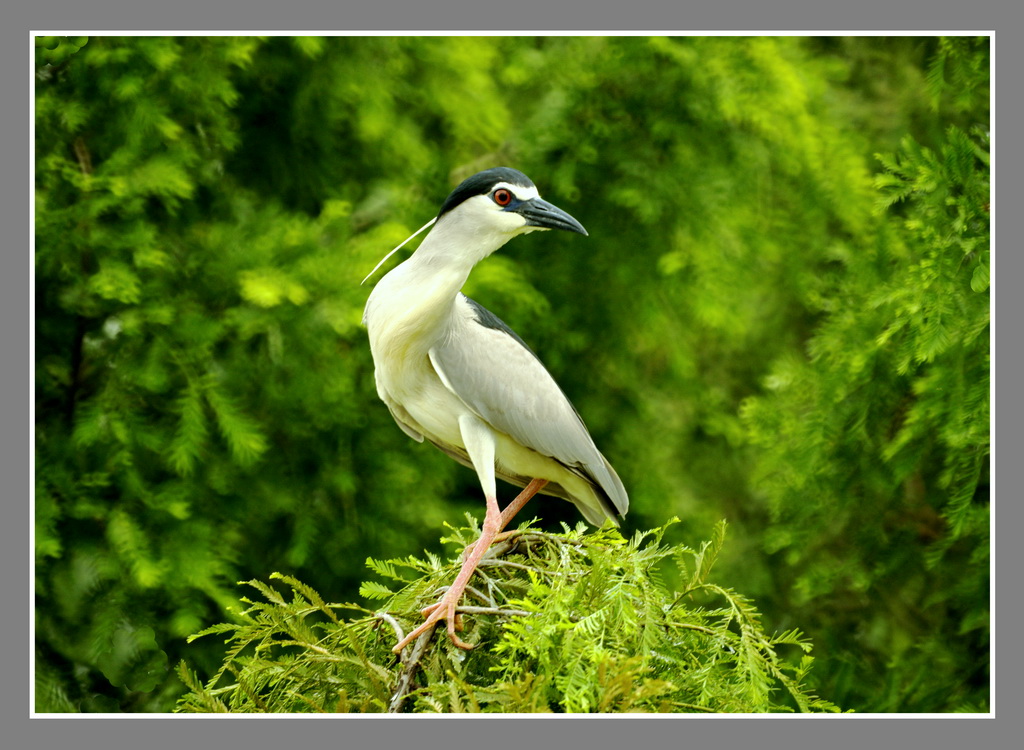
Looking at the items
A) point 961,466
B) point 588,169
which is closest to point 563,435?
point 961,466

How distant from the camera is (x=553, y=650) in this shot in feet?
7.07

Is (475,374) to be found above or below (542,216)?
below

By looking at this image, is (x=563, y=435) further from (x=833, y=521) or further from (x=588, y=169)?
(x=588, y=169)

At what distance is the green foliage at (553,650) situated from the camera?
6.83 ft

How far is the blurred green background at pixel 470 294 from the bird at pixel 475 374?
4.51ft

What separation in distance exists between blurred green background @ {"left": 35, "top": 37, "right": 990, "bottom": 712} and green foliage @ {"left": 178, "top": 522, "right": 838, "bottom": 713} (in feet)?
5.17

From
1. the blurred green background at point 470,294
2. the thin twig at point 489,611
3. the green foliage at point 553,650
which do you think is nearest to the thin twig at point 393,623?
the green foliage at point 553,650

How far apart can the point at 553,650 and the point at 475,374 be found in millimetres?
815

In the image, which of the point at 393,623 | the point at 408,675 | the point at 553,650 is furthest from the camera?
the point at 393,623

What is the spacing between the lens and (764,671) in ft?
7.46

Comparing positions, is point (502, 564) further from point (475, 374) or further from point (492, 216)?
point (492, 216)

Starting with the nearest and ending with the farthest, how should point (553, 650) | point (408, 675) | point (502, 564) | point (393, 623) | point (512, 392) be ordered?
point (553, 650)
point (408, 675)
point (393, 623)
point (502, 564)
point (512, 392)

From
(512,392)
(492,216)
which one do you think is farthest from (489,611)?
(492,216)

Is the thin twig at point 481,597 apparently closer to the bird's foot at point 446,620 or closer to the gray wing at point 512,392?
the bird's foot at point 446,620
